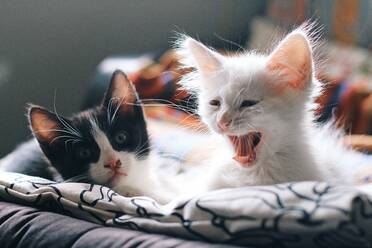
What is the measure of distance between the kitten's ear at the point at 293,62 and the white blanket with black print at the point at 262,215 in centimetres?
22

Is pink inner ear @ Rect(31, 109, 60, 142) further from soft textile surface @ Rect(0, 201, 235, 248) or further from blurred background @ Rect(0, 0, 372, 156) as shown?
blurred background @ Rect(0, 0, 372, 156)

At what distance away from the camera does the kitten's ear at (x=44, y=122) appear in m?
1.11

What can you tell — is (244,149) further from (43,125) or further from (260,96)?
(43,125)

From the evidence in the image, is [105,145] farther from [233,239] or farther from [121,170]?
[233,239]

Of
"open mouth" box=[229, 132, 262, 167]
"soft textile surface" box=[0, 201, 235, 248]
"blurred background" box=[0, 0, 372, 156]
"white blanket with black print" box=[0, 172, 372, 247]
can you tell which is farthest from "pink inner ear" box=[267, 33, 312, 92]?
"blurred background" box=[0, 0, 372, 156]

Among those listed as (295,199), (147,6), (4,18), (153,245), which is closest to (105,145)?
(153,245)

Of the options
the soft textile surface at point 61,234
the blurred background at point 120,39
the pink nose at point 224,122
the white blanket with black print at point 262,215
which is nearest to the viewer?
the white blanket with black print at point 262,215

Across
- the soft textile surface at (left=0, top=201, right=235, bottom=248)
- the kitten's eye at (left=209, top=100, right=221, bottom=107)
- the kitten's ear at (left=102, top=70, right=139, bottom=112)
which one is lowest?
the soft textile surface at (left=0, top=201, right=235, bottom=248)

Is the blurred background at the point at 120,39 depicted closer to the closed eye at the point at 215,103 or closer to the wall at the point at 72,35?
the wall at the point at 72,35

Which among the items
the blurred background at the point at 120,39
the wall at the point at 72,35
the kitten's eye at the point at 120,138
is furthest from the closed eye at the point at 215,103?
the wall at the point at 72,35

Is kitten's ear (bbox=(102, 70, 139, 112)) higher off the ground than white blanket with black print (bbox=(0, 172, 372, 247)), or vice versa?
kitten's ear (bbox=(102, 70, 139, 112))

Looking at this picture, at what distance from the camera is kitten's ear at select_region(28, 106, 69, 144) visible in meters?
1.11

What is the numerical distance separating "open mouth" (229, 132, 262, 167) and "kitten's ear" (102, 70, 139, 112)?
0.30 metres

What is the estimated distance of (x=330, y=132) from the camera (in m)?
1.33
